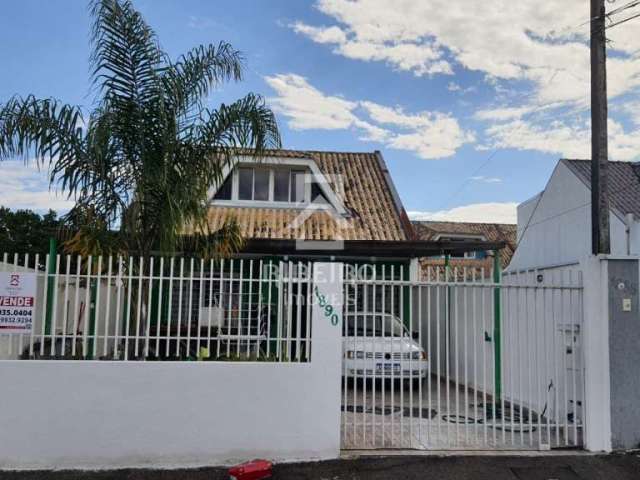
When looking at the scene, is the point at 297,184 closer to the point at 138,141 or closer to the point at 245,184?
the point at 245,184

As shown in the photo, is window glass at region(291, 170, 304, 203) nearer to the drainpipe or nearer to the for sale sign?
the drainpipe

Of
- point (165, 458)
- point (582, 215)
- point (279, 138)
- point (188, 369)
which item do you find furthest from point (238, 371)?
point (582, 215)

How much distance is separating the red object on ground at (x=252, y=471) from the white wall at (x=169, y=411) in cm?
43

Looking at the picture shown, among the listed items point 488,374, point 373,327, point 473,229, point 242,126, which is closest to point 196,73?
point 242,126

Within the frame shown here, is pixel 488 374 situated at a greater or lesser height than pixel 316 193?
lesser

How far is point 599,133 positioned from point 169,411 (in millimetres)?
5844

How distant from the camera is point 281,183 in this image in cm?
1302

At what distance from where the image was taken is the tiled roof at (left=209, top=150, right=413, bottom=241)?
11258 millimetres

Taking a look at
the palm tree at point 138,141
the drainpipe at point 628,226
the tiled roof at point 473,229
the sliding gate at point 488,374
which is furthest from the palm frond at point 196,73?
the tiled roof at point 473,229

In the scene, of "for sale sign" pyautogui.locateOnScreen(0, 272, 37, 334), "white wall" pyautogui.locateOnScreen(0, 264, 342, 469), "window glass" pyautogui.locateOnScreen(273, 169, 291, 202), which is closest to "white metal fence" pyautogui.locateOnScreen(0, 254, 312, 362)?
"for sale sign" pyautogui.locateOnScreen(0, 272, 37, 334)

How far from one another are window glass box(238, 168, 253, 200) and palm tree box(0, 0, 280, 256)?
6780 millimetres

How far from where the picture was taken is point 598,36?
6109mm

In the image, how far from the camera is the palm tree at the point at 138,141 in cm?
545

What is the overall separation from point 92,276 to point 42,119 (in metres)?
1.87
